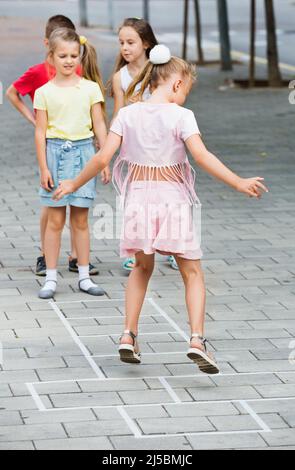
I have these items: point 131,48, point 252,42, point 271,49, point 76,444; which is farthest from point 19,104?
point 271,49

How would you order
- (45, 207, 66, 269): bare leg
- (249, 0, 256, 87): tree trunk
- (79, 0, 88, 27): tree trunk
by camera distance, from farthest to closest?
(79, 0, 88, 27): tree trunk, (249, 0, 256, 87): tree trunk, (45, 207, 66, 269): bare leg

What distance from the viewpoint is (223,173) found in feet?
21.8

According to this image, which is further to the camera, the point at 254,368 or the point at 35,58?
the point at 35,58

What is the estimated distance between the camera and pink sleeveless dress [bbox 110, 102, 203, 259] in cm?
685

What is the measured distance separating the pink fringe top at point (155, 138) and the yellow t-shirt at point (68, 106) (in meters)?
1.57

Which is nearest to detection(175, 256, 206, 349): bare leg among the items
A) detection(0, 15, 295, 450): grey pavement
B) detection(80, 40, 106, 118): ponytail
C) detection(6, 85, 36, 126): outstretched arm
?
detection(0, 15, 295, 450): grey pavement

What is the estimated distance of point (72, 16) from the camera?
37.0 meters

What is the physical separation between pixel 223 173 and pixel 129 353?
1.07 metres

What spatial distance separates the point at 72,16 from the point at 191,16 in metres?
3.32

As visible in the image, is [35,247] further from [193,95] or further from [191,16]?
[191,16]

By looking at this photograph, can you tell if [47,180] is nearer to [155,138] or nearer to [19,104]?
[19,104]

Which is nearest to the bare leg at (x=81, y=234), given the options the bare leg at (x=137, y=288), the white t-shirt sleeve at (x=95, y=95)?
the white t-shirt sleeve at (x=95, y=95)

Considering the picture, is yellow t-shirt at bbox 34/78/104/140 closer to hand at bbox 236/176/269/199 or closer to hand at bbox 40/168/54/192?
hand at bbox 40/168/54/192

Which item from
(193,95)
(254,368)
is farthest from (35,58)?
(254,368)
